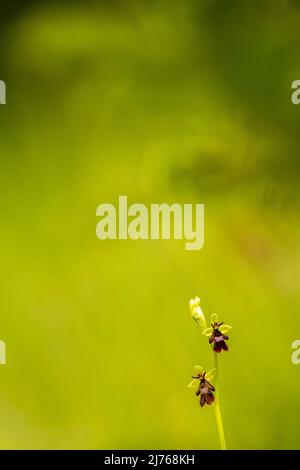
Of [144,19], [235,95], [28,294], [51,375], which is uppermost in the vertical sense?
[144,19]

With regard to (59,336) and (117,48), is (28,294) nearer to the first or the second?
(59,336)

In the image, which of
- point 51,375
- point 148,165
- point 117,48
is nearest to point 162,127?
point 148,165

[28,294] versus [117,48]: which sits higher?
[117,48]

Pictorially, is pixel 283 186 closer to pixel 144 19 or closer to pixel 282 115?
pixel 282 115

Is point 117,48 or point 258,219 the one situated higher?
point 117,48

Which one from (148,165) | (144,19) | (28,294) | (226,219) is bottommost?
(28,294)

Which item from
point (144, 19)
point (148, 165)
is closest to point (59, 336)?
point (148, 165)
